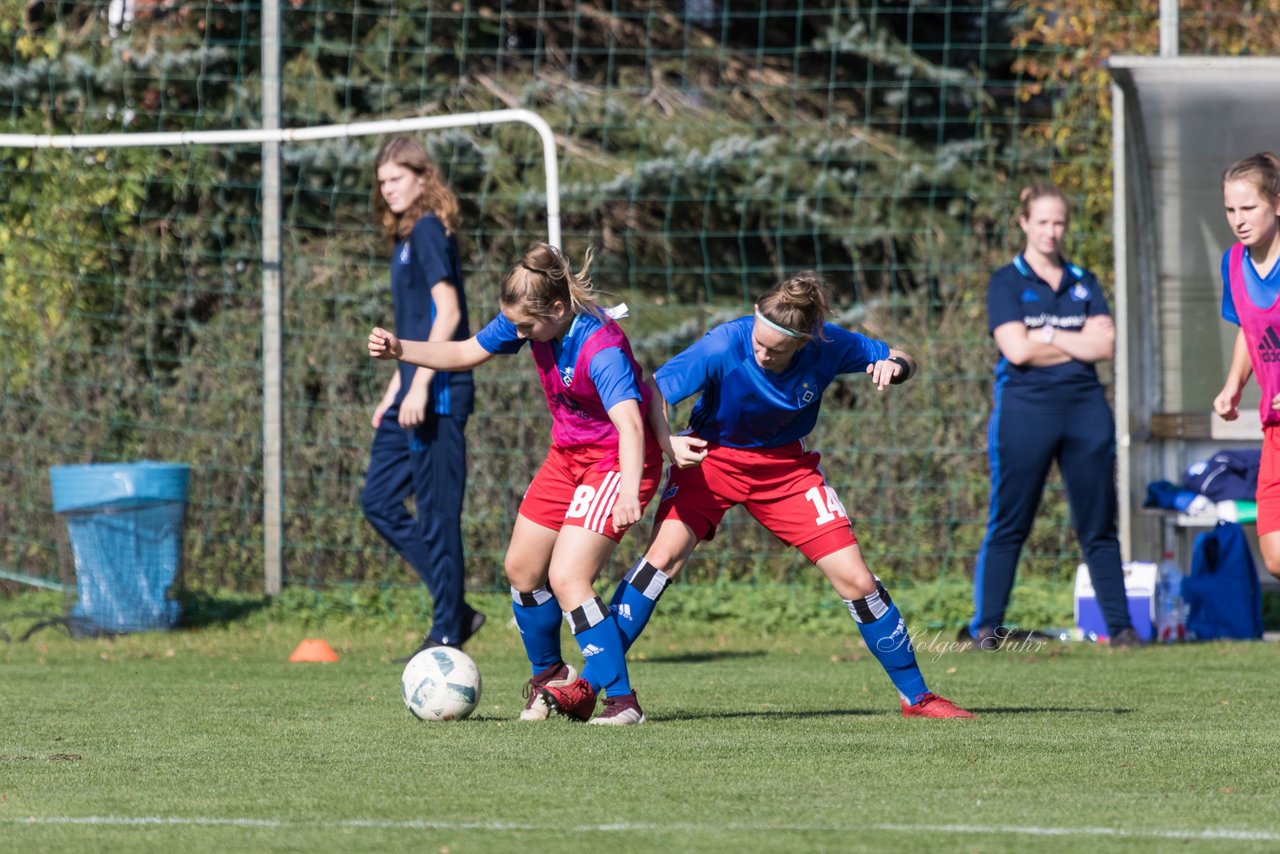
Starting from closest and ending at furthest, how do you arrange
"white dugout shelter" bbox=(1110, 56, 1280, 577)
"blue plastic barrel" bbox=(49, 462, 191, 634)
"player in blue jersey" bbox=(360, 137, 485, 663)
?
"player in blue jersey" bbox=(360, 137, 485, 663) < "white dugout shelter" bbox=(1110, 56, 1280, 577) < "blue plastic barrel" bbox=(49, 462, 191, 634)

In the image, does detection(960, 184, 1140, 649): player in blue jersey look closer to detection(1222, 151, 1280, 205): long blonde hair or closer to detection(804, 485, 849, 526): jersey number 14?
detection(1222, 151, 1280, 205): long blonde hair

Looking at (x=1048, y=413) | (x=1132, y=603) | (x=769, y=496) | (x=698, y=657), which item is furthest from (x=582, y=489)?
(x=1132, y=603)

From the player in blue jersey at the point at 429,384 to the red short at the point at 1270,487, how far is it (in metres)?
3.15

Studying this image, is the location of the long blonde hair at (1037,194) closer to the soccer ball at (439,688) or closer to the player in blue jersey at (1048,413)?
the player in blue jersey at (1048,413)

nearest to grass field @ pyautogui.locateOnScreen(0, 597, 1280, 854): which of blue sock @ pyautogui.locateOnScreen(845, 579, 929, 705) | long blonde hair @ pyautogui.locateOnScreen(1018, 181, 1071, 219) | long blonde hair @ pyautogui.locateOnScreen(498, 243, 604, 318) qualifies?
blue sock @ pyautogui.locateOnScreen(845, 579, 929, 705)

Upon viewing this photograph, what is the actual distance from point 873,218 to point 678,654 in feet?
20.4

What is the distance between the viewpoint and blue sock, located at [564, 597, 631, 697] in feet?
18.8

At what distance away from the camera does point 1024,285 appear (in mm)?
8281

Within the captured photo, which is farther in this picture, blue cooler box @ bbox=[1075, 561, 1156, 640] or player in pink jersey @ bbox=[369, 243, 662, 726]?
blue cooler box @ bbox=[1075, 561, 1156, 640]

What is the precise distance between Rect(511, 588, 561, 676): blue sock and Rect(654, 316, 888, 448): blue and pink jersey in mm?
813

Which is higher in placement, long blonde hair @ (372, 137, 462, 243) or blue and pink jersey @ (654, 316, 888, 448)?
long blonde hair @ (372, 137, 462, 243)

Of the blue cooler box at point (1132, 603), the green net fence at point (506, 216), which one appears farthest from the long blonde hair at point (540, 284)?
the green net fence at point (506, 216)

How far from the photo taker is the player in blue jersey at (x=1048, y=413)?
8.19 m

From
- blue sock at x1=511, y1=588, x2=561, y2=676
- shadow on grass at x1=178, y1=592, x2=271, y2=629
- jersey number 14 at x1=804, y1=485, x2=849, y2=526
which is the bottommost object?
shadow on grass at x1=178, y1=592, x2=271, y2=629
